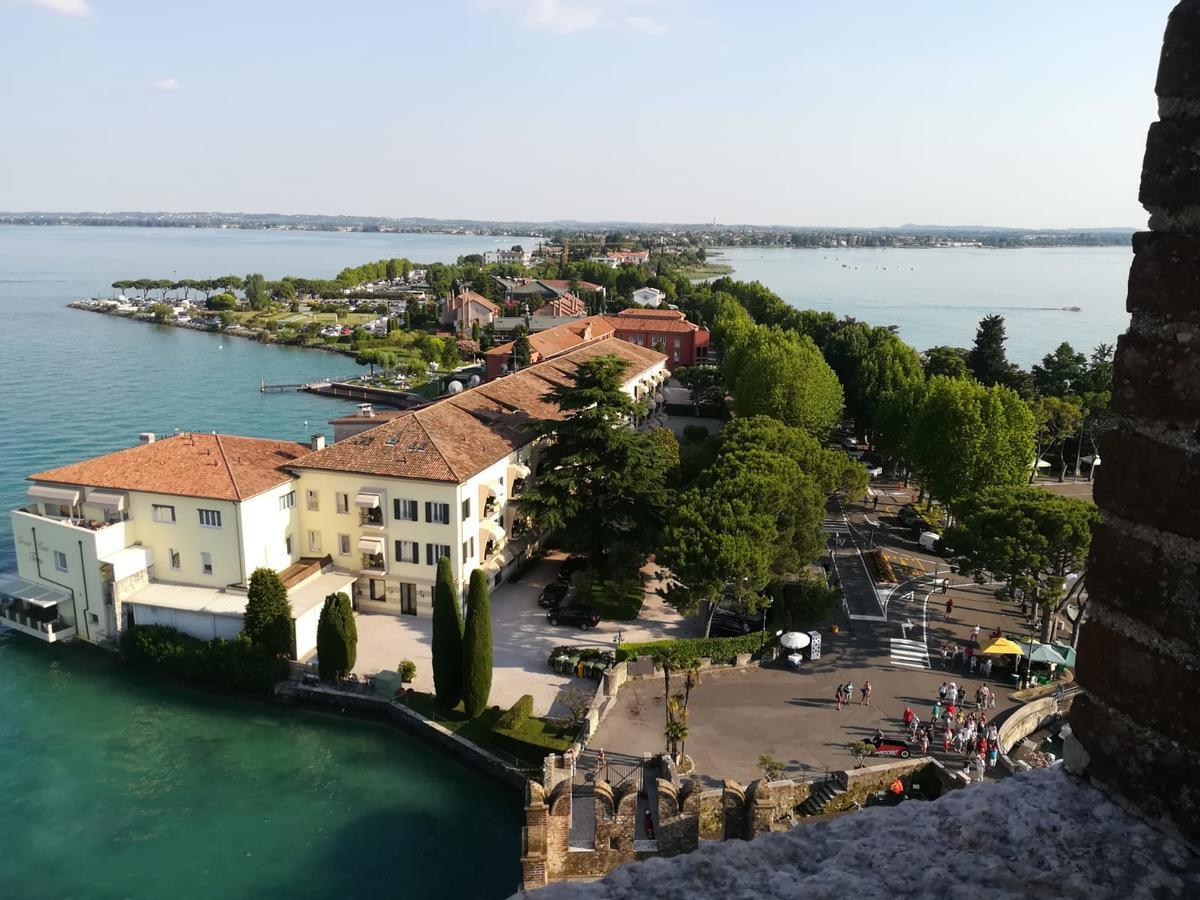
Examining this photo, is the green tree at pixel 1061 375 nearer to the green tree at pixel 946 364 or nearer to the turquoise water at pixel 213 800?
the green tree at pixel 946 364

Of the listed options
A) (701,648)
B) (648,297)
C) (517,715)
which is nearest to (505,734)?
(517,715)

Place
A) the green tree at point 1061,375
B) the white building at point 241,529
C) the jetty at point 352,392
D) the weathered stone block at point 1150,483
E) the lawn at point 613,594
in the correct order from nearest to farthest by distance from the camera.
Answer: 1. the weathered stone block at point 1150,483
2. the white building at point 241,529
3. the lawn at point 613,594
4. the green tree at point 1061,375
5. the jetty at point 352,392

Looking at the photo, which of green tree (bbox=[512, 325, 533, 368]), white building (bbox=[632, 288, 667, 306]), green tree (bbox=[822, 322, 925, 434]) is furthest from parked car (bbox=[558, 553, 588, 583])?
white building (bbox=[632, 288, 667, 306])

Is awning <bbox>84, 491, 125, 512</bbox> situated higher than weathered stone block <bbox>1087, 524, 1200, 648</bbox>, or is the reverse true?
weathered stone block <bbox>1087, 524, 1200, 648</bbox>

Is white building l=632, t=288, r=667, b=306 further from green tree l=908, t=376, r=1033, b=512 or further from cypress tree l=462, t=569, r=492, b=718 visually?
cypress tree l=462, t=569, r=492, b=718

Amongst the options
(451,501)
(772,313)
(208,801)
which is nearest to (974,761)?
(451,501)

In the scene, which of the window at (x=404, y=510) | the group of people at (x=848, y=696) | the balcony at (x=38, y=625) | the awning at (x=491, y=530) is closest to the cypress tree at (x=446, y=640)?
the window at (x=404, y=510)
